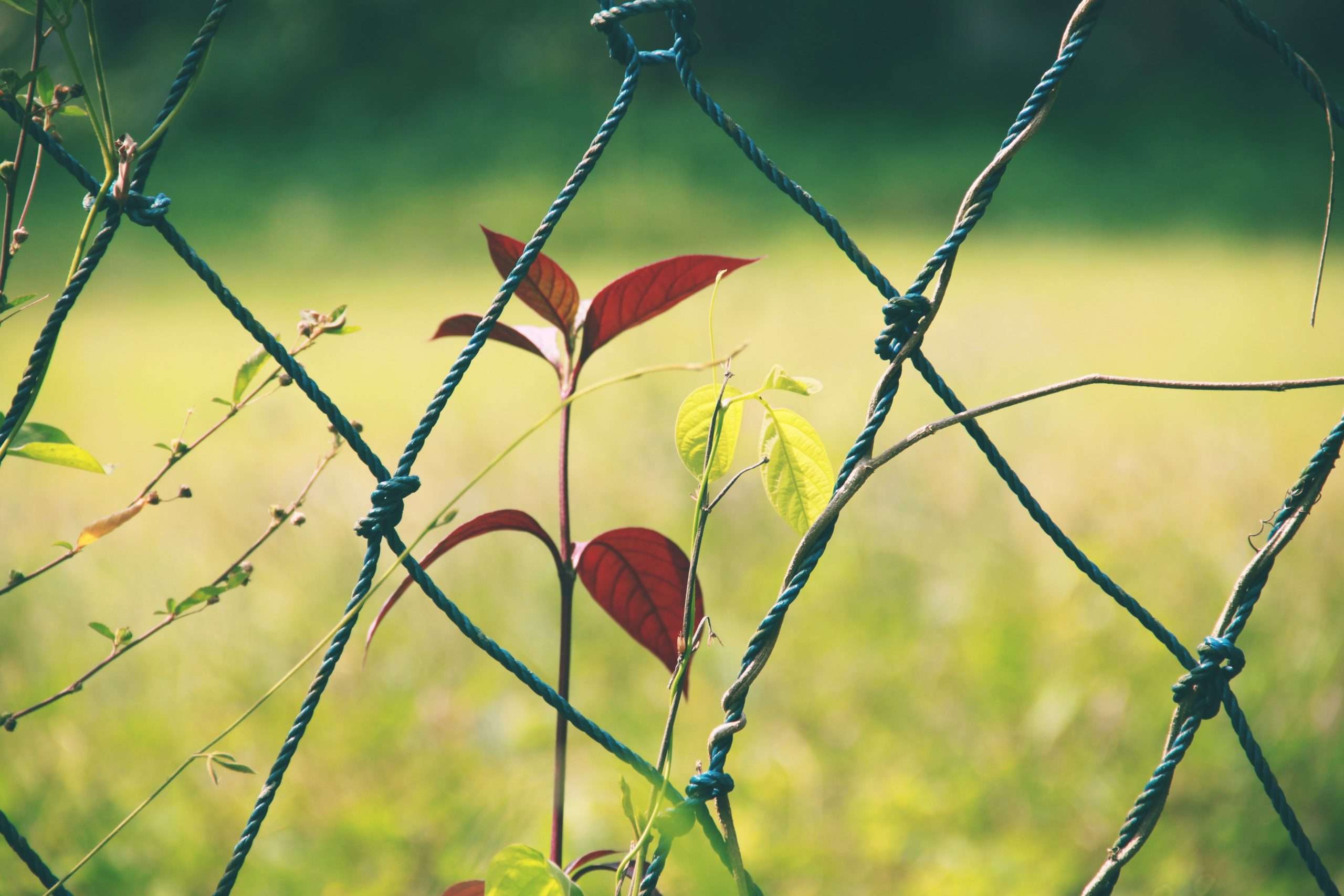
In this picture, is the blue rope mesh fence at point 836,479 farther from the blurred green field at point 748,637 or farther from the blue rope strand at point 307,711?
the blurred green field at point 748,637

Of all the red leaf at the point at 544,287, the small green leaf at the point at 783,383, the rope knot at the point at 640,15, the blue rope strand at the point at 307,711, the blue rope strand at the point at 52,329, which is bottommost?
the blue rope strand at the point at 307,711

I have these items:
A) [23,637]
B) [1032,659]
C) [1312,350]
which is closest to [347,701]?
[23,637]

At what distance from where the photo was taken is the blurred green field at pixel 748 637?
0.82 meters

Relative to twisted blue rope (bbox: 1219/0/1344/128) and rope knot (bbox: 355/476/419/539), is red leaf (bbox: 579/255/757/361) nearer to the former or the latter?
rope knot (bbox: 355/476/419/539)

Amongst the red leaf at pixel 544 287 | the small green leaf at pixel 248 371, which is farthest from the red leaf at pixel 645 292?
the small green leaf at pixel 248 371

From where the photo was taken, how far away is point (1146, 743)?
0.93m

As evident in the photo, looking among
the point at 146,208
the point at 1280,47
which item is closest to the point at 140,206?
the point at 146,208

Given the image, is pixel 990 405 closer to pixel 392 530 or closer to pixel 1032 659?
pixel 392 530

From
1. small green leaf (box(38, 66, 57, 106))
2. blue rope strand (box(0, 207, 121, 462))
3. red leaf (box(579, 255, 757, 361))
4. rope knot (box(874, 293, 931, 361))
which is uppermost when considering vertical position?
rope knot (box(874, 293, 931, 361))

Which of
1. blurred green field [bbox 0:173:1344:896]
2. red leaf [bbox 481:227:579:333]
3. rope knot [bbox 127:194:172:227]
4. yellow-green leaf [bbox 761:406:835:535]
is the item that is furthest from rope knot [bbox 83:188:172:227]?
blurred green field [bbox 0:173:1344:896]

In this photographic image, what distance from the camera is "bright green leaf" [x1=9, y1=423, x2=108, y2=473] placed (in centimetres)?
34

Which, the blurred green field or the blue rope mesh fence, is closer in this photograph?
the blue rope mesh fence

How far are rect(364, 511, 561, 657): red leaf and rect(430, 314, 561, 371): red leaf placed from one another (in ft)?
0.20

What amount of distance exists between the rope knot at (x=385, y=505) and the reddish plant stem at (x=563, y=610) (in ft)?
0.19
